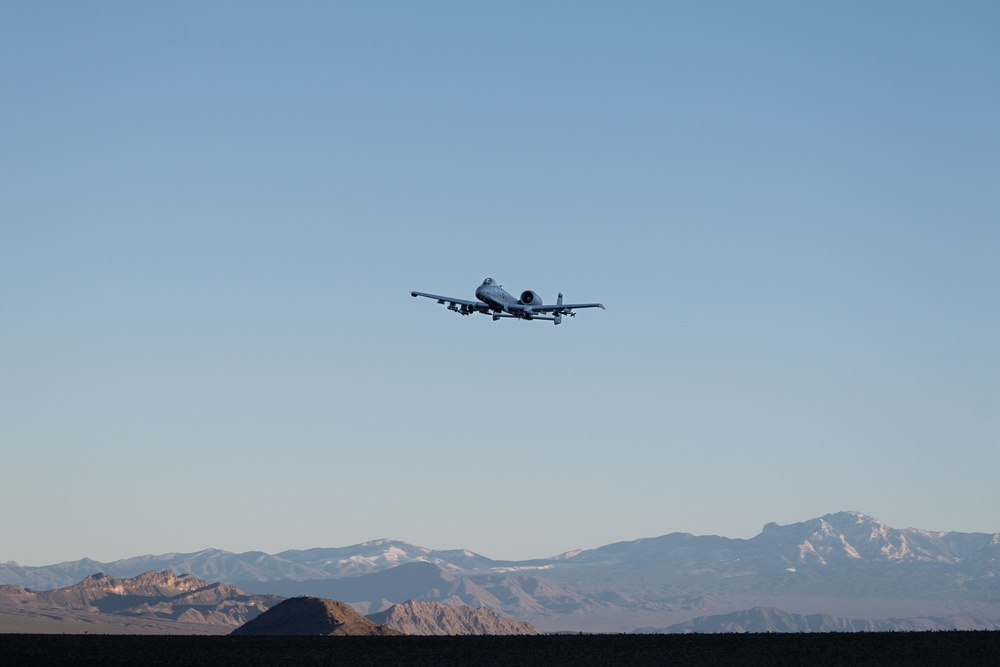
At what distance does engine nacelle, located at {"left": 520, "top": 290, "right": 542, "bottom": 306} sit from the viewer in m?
134

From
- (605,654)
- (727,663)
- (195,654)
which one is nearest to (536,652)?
(605,654)

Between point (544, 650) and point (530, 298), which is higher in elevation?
point (530, 298)

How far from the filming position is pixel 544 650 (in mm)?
124562

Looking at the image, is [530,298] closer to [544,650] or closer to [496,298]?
[496,298]

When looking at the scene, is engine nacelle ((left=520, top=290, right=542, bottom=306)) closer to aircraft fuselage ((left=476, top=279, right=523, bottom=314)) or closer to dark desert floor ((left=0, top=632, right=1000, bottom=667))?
aircraft fuselage ((left=476, top=279, right=523, bottom=314))

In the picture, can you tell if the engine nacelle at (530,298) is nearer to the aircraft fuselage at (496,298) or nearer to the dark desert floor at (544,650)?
the aircraft fuselage at (496,298)

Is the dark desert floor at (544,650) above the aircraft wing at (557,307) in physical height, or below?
below

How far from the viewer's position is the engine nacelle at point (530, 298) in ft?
439

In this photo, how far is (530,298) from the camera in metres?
134

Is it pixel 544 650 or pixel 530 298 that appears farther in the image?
pixel 530 298

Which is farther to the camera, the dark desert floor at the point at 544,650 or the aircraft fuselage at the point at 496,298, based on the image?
Answer: the aircraft fuselage at the point at 496,298

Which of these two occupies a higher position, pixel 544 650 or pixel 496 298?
pixel 496 298

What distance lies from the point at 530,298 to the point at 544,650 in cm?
3232

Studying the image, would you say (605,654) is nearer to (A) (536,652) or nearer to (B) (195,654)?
(A) (536,652)
